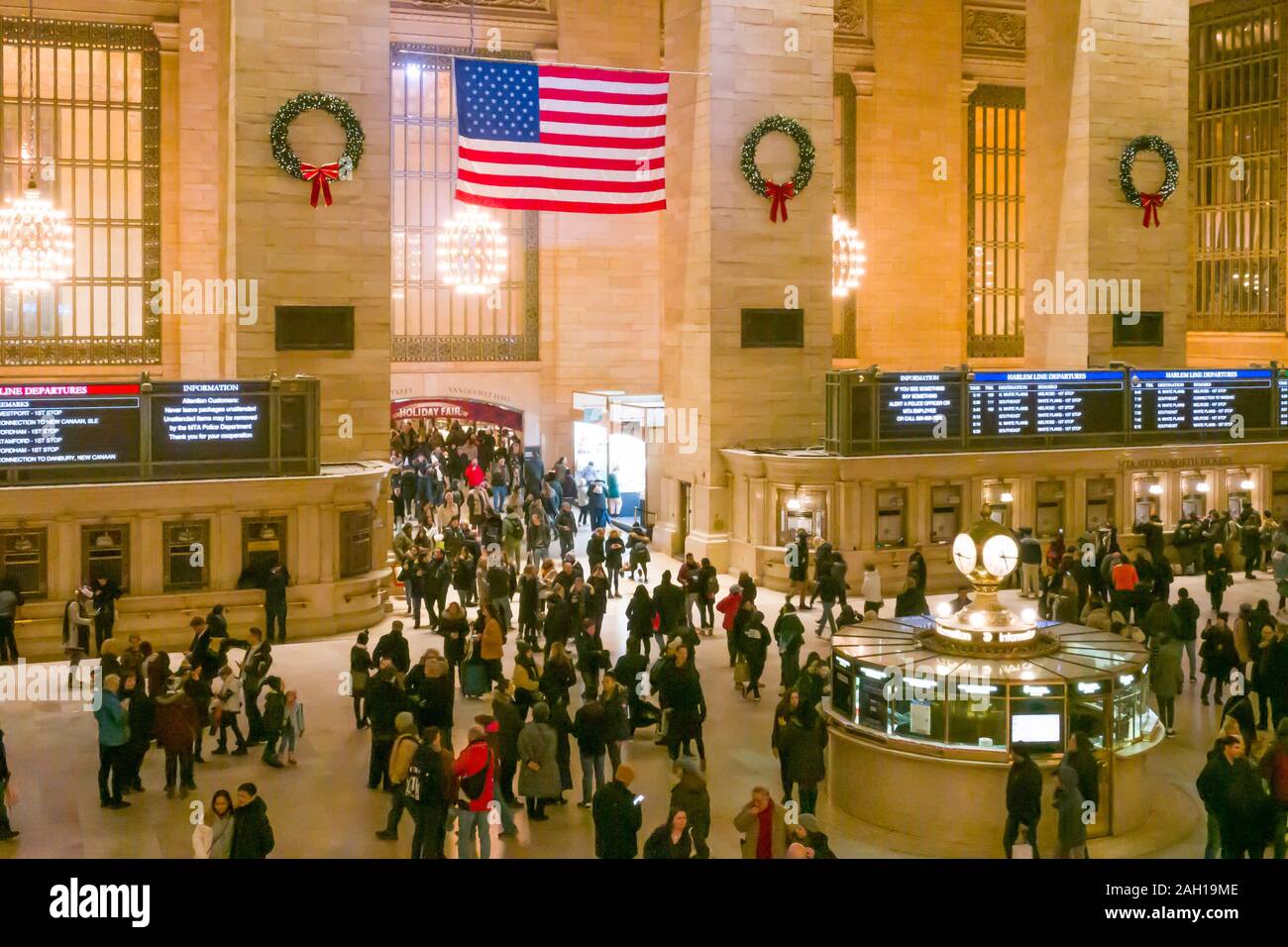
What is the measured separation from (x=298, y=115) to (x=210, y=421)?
225 inches

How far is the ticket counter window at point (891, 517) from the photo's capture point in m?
25.4

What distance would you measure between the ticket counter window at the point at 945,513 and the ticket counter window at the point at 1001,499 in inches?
24.4

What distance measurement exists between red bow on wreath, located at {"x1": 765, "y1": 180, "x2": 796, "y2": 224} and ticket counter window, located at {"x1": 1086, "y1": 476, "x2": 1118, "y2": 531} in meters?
7.82

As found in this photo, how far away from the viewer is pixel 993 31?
39219 millimetres

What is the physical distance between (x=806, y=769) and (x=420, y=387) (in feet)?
79.0

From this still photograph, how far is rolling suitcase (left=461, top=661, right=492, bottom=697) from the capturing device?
17.4 m

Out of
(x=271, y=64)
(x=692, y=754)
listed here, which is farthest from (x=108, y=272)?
(x=692, y=754)

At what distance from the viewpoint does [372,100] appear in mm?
23719

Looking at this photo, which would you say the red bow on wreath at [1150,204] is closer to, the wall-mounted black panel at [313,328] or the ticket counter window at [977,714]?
the wall-mounted black panel at [313,328]

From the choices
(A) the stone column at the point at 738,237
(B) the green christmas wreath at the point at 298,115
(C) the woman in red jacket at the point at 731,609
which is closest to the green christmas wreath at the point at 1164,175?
(A) the stone column at the point at 738,237

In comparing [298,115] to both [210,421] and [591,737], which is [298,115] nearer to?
[210,421]

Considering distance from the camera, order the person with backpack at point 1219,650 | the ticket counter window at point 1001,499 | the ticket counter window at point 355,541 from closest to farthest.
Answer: the person with backpack at point 1219,650
the ticket counter window at point 355,541
the ticket counter window at point 1001,499

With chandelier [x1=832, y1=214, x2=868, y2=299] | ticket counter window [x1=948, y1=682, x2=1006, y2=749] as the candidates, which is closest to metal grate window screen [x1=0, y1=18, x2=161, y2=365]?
chandelier [x1=832, y1=214, x2=868, y2=299]

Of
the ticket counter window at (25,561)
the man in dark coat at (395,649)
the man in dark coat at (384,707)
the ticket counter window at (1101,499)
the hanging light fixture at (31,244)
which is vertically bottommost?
the man in dark coat at (384,707)
